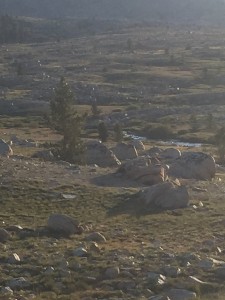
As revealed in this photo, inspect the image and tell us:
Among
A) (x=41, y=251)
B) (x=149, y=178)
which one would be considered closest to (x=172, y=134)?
(x=149, y=178)

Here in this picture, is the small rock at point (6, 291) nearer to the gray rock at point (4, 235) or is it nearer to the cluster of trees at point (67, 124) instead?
the gray rock at point (4, 235)

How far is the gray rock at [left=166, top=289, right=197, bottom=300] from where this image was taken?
716 inches

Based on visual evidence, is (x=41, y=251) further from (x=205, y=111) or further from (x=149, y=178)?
(x=205, y=111)

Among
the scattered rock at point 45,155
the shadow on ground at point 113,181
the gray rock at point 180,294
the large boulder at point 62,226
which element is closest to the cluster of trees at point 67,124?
the scattered rock at point 45,155

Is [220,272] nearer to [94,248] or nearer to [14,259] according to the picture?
[94,248]

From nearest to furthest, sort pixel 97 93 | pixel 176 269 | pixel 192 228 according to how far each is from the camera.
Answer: pixel 176 269 → pixel 192 228 → pixel 97 93

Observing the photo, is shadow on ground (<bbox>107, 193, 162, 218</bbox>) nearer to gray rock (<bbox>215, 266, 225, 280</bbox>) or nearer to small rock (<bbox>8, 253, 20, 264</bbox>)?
small rock (<bbox>8, 253, 20, 264</bbox>)

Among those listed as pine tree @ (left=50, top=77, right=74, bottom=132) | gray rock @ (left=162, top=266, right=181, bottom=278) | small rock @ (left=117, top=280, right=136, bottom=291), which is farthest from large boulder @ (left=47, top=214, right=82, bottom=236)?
pine tree @ (left=50, top=77, right=74, bottom=132)

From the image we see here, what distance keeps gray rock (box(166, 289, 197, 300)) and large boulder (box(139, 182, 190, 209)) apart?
1140cm

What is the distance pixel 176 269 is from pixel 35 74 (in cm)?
13644

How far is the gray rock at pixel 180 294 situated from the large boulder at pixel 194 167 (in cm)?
2063

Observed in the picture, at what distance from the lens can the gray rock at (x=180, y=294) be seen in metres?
18.2

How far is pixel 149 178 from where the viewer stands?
3566 centimetres

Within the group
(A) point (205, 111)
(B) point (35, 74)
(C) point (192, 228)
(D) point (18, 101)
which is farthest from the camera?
(B) point (35, 74)
